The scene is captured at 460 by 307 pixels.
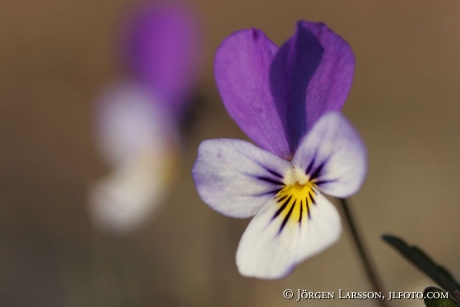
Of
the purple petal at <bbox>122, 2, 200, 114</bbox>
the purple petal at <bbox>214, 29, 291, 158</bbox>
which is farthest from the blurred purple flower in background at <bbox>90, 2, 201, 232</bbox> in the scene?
the purple petal at <bbox>214, 29, 291, 158</bbox>

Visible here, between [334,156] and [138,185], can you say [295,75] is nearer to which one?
[334,156]

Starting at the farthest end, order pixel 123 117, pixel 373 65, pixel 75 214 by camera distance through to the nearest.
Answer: pixel 373 65 → pixel 75 214 → pixel 123 117

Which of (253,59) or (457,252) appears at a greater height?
(253,59)

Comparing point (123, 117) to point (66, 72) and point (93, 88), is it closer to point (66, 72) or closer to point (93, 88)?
point (93, 88)

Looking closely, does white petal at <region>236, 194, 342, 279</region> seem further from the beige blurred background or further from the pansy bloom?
the beige blurred background

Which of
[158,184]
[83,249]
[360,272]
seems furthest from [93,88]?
[360,272]

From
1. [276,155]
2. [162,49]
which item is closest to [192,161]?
[162,49]

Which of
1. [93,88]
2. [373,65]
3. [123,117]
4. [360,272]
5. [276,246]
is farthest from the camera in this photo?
[93,88]

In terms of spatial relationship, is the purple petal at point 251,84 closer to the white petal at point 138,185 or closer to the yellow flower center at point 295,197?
the yellow flower center at point 295,197
